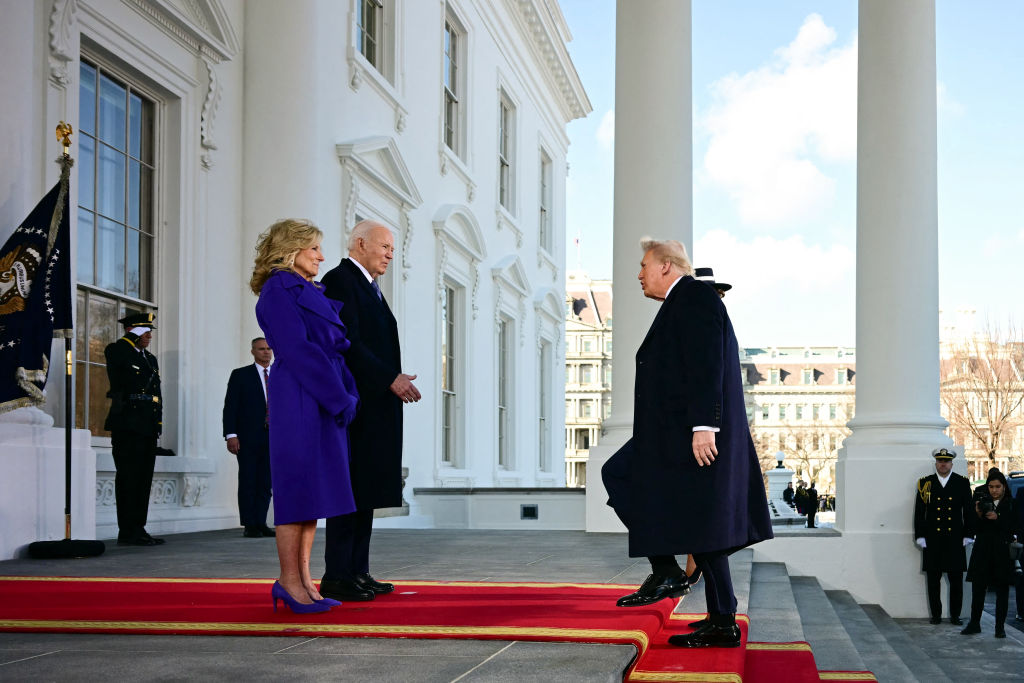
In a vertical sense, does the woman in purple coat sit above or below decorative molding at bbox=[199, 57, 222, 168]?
below

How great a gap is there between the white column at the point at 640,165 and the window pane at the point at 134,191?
4604mm

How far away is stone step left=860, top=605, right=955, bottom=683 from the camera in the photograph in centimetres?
781

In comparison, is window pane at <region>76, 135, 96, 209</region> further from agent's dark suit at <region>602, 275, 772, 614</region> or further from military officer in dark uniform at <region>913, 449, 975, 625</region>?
military officer in dark uniform at <region>913, 449, 975, 625</region>

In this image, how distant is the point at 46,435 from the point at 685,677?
577cm

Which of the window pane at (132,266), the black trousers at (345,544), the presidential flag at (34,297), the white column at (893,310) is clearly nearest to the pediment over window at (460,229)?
the window pane at (132,266)

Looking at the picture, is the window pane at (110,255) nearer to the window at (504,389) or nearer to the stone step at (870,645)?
the stone step at (870,645)

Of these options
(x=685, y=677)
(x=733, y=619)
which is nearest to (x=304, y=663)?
(x=685, y=677)

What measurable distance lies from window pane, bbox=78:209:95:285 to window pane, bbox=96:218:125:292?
0.10m

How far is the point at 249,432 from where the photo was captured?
10664 millimetres

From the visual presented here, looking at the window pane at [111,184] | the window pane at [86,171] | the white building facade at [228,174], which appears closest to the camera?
the white building facade at [228,174]

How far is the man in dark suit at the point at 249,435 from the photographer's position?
10.6 metres

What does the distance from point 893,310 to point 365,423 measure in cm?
731

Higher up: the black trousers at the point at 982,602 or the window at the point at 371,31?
the window at the point at 371,31

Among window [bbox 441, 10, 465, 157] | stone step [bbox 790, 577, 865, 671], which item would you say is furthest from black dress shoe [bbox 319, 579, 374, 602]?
window [bbox 441, 10, 465, 157]
